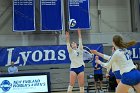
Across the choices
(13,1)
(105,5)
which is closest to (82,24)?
(105,5)

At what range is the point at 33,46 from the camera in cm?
1642

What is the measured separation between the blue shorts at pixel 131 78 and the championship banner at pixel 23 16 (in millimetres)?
11873

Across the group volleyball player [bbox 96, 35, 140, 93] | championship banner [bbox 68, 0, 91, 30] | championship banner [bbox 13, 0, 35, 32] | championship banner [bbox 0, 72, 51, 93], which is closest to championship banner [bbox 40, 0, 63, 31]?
championship banner [bbox 13, 0, 35, 32]

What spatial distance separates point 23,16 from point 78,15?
3046mm

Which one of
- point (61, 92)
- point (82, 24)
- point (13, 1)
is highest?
point (13, 1)

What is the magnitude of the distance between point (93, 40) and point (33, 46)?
12.1 feet

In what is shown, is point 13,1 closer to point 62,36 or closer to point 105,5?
point 62,36

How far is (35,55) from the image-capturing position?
53.6ft

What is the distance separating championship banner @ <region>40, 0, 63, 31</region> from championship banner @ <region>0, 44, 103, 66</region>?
1.17 metres

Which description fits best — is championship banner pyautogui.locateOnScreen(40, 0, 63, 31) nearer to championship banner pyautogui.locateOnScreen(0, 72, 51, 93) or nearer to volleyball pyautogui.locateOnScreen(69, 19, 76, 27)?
volleyball pyautogui.locateOnScreen(69, 19, 76, 27)

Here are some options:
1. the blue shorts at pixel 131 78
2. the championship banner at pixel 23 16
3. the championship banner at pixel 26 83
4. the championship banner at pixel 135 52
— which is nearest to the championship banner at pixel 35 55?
the championship banner at pixel 23 16

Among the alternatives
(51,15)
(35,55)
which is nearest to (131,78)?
(35,55)

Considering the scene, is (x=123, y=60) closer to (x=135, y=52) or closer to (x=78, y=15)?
(x=78, y=15)

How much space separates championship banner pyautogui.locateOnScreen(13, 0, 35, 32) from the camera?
16.7 meters
